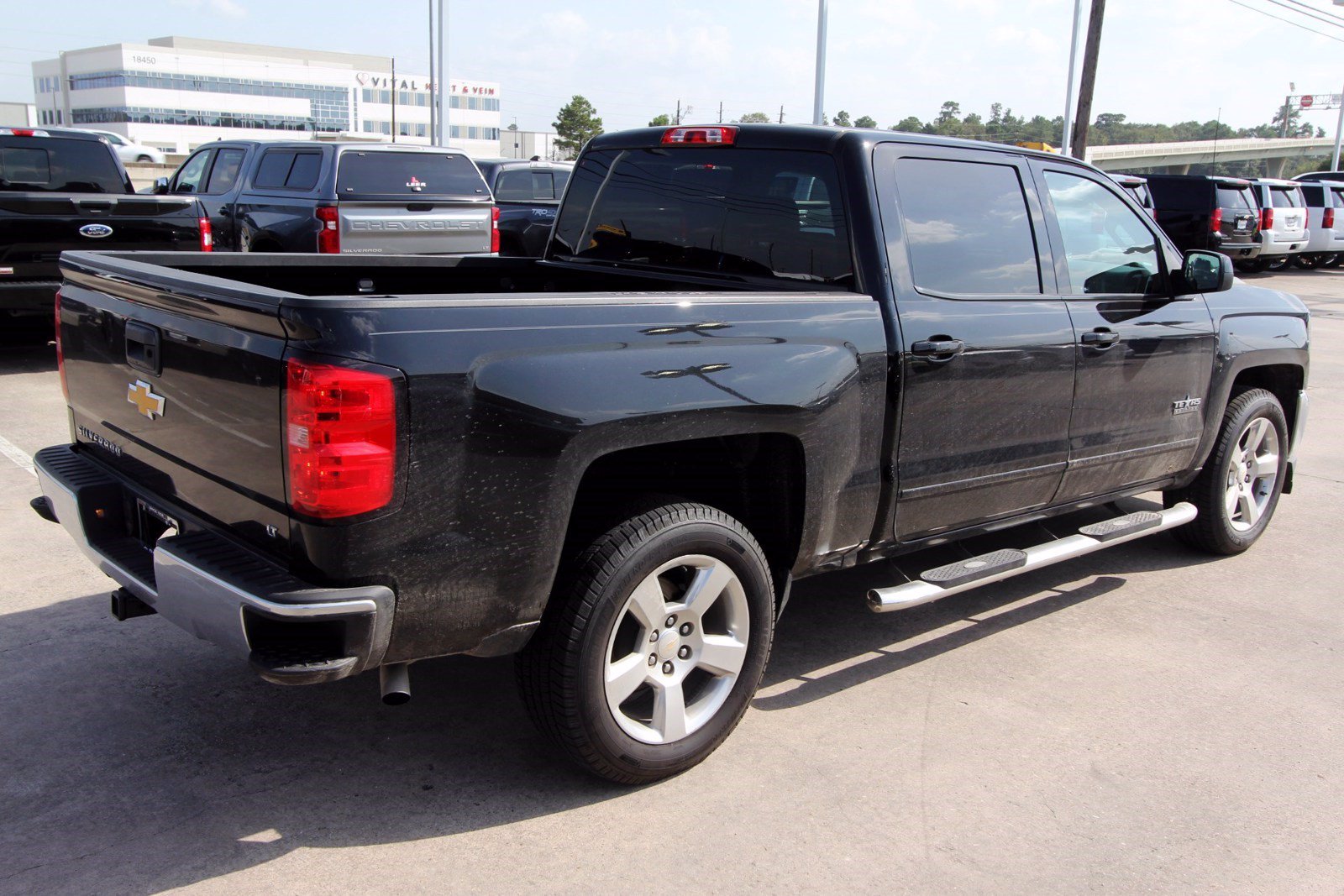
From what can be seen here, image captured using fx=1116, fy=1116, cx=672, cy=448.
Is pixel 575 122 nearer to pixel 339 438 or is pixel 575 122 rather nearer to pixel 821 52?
pixel 821 52

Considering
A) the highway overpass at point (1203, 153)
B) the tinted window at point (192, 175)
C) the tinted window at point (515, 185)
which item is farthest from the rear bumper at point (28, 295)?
the highway overpass at point (1203, 153)

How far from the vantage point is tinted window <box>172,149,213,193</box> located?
1354 cm

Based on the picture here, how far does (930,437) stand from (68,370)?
118 inches

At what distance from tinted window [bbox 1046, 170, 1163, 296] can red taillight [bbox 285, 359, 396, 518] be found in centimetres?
312

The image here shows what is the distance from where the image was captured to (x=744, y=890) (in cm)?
286

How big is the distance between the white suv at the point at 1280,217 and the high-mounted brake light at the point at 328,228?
19.5 metres

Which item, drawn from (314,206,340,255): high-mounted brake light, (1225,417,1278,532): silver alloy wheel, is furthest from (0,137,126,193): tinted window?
(1225,417,1278,532): silver alloy wheel

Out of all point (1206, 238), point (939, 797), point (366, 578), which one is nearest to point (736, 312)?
point (366, 578)

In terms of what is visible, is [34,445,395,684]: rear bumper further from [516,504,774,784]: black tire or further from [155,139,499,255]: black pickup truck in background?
[155,139,499,255]: black pickup truck in background

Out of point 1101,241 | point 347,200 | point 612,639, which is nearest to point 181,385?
point 612,639

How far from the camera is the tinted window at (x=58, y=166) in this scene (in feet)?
30.2

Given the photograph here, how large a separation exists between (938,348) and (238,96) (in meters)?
122

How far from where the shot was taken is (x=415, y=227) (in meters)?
12.0

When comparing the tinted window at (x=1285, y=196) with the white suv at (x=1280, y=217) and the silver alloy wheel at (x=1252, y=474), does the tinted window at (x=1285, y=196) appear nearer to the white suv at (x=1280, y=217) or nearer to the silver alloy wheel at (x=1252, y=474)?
the white suv at (x=1280, y=217)
